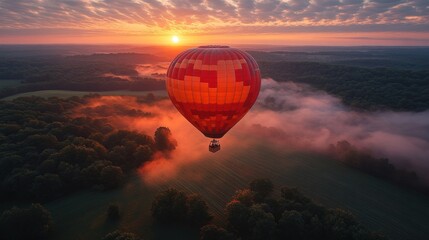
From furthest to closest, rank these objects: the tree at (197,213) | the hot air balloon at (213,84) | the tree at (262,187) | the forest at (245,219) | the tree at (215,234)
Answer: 1. the tree at (262,187)
2. the tree at (197,213)
3. the tree at (215,234)
4. the forest at (245,219)
5. the hot air balloon at (213,84)

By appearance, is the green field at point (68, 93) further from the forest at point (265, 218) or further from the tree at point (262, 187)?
the tree at point (262, 187)

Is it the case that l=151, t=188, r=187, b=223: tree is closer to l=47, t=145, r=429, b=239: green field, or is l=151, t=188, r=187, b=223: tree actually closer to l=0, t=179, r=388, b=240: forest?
l=0, t=179, r=388, b=240: forest

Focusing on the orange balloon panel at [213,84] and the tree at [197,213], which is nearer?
the orange balloon panel at [213,84]

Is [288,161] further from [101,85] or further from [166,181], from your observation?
[101,85]

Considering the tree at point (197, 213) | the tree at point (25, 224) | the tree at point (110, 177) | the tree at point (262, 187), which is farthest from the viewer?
the tree at point (110, 177)

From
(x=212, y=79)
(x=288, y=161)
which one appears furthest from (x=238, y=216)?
(x=288, y=161)

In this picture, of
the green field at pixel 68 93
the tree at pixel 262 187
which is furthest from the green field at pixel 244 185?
the green field at pixel 68 93

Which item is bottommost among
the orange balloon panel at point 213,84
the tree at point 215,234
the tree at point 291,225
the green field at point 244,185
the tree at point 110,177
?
the green field at point 244,185
